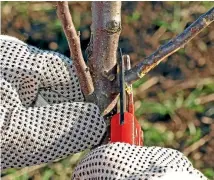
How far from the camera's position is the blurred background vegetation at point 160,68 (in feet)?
7.91

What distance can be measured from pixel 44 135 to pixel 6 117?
59mm

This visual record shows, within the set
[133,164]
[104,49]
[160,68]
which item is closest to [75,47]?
[104,49]

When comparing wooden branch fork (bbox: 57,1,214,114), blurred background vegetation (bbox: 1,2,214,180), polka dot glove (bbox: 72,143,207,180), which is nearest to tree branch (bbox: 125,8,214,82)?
wooden branch fork (bbox: 57,1,214,114)

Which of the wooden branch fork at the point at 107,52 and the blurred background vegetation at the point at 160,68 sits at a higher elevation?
the blurred background vegetation at the point at 160,68

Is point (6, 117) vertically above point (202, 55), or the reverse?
point (202, 55)

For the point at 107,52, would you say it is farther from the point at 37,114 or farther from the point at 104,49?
the point at 37,114

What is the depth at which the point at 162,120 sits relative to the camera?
96.7 inches

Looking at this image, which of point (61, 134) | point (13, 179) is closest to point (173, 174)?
point (61, 134)

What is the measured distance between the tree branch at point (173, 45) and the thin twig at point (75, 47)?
61 mm

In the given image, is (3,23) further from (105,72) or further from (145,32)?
(105,72)

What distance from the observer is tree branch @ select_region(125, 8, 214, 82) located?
975 mm

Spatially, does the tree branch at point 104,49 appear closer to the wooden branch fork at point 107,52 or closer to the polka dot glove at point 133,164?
the wooden branch fork at point 107,52

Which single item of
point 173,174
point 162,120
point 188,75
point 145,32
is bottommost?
point 173,174

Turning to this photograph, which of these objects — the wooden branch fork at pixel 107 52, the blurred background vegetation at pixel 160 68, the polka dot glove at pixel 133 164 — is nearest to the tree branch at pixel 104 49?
the wooden branch fork at pixel 107 52
